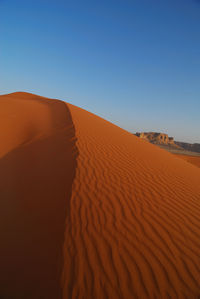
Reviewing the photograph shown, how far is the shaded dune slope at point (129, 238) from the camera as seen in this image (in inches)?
82.9

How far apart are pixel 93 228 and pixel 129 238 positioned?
65 cm

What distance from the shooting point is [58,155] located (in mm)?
5191

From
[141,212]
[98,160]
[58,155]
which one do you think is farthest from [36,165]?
[141,212]

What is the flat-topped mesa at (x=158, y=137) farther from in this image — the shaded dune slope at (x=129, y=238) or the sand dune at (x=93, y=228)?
the shaded dune slope at (x=129, y=238)

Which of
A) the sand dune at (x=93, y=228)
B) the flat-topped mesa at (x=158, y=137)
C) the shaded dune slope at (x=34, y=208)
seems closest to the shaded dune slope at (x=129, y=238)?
the sand dune at (x=93, y=228)

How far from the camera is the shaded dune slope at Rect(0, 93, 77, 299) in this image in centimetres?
215

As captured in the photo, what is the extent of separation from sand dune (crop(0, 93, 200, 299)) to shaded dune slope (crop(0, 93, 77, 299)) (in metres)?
0.01

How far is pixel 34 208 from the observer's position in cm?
333

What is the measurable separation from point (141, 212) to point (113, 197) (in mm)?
692

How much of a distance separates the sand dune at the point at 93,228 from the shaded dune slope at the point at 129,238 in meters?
0.01

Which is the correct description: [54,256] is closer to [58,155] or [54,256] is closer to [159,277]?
[159,277]

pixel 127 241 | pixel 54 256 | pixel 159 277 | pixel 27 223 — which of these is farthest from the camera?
pixel 27 223

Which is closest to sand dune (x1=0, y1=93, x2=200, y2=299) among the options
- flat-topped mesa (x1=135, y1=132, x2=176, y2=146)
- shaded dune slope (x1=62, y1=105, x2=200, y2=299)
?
shaded dune slope (x1=62, y1=105, x2=200, y2=299)

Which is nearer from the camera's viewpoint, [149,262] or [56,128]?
[149,262]
